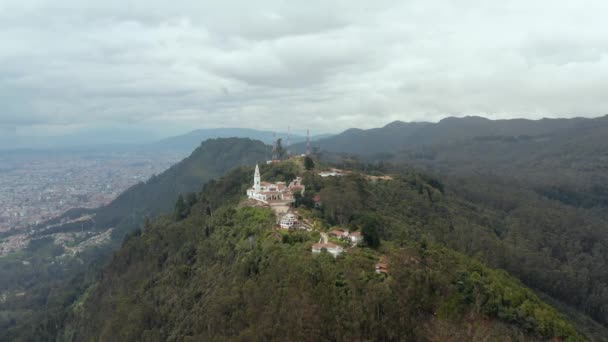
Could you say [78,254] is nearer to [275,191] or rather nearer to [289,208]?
[275,191]

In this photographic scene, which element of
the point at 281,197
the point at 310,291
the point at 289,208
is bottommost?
the point at 310,291

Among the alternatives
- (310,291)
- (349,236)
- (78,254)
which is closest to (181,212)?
(349,236)

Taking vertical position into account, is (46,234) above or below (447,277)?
below

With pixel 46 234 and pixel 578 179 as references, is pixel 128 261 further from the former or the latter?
pixel 578 179

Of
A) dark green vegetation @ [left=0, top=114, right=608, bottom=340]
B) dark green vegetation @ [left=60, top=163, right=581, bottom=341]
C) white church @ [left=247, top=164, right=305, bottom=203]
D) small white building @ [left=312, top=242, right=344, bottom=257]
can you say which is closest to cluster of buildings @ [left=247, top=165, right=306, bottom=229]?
white church @ [left=247, top=164, right=305, bottom=203]

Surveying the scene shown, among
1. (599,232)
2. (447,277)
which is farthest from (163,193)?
(447,277)

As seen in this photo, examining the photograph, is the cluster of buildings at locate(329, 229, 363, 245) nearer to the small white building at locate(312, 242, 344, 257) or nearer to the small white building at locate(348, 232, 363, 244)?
the small white building at locate(348, 232, 363, 244)
